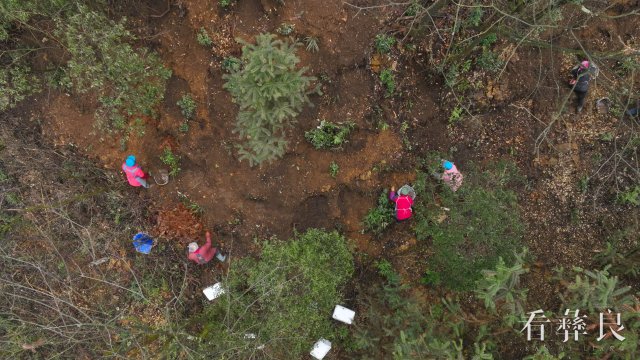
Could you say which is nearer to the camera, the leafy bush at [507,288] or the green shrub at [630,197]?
the leafy bush at [507,288]

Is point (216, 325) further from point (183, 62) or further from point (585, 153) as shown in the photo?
point (585, 153)

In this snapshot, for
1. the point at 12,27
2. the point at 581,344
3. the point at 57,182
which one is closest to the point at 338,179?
the point at 581,344

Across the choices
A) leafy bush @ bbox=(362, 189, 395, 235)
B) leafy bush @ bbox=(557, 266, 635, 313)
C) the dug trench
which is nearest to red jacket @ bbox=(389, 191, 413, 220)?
leafy bush @ bbox=(362, 189, 395, 235)

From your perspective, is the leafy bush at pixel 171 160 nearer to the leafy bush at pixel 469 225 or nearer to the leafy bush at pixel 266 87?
the leafy bush at pixel 266 87

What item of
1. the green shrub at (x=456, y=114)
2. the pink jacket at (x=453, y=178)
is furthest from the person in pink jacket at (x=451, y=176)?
the green shrub at (x=456, y=114)

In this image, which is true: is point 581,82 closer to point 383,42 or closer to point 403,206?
point 383,42

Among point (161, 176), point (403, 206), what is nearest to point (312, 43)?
point (403, 206)
